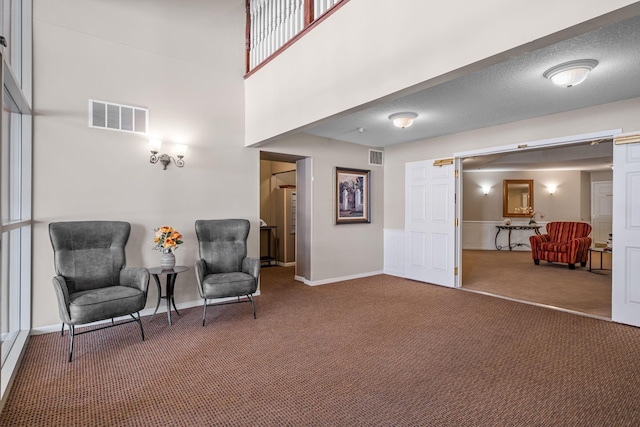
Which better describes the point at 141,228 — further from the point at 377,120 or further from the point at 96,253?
the point at 377,120

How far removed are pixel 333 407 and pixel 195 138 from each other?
3.54 metres

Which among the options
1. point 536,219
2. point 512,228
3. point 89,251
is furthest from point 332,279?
point 536,219

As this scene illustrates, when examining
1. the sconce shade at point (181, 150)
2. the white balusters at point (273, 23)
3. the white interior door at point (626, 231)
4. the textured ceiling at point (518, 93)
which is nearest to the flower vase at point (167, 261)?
the sconce shade at point (181, 150)

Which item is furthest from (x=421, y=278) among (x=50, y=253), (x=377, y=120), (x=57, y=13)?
(x=57, y=13)

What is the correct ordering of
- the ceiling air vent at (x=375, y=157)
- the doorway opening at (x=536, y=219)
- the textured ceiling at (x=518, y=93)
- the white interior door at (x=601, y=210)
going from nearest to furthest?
the textured ceiling at (x=518, y=93)
the doorway opening at (x=536, y=219)
the ceiling air vent at (x=375, y=157)
the white interior door at (x=601, y=210)

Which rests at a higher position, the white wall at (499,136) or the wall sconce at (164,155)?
the white wall at (499,136)

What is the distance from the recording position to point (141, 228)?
384 centimetres

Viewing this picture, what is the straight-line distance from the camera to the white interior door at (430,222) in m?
5.30

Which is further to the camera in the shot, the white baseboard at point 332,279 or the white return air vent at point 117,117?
the white baseboard at point 332,279

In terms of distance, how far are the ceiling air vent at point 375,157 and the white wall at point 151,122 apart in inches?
95.4

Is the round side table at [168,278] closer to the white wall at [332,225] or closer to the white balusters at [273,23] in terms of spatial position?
the white wall at [332,225]

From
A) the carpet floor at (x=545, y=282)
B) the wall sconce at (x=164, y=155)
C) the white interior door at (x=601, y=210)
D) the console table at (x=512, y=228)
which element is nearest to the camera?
the wall sconce at (x=164, y=155)

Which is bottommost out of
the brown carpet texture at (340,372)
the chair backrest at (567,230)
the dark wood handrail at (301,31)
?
the brown carpet texture at (340,372)

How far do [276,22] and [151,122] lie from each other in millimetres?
1955
